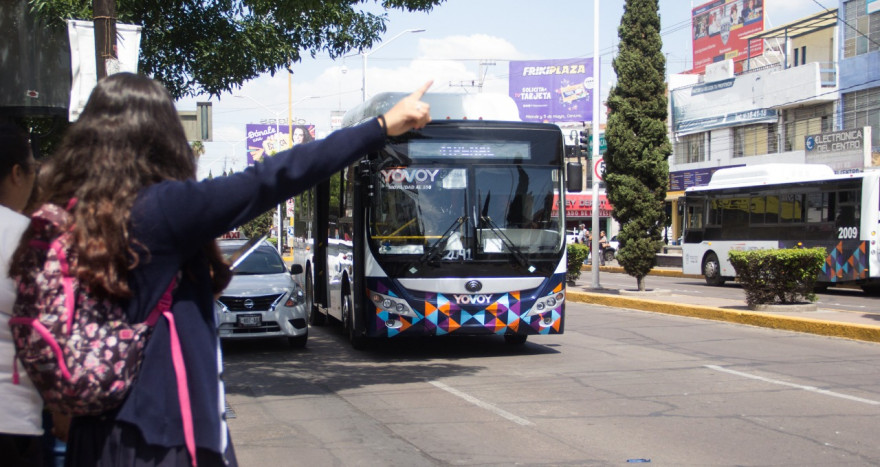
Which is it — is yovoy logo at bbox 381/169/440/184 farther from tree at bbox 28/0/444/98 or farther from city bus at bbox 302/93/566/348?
tree at bbox 28/0/444/98

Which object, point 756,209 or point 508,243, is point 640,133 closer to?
point 756,209

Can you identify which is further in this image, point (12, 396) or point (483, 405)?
point (483, 405)

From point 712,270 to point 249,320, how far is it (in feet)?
62.5

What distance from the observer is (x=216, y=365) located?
2293 millimetres

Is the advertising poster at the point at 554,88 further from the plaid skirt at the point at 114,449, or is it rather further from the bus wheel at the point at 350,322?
the plaid skirt at the point at 114,449

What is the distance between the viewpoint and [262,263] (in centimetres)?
1359

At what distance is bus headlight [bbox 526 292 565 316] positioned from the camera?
443 inches

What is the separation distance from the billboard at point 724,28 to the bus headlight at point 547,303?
129 feet

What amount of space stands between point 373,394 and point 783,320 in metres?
7.73

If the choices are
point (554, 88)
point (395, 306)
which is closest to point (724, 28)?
point (554, 88)

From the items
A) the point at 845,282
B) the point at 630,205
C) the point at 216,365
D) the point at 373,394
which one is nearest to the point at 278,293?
the point at 373,394

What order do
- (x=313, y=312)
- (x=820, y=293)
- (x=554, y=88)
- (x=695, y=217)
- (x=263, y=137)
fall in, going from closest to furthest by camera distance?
1. (x=313, y=312)
2. (x=820, y=293)
3. (x=695, y=217)
4. (x=554, y=88)
5. (x=263, y=137)

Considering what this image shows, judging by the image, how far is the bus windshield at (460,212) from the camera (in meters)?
11.1

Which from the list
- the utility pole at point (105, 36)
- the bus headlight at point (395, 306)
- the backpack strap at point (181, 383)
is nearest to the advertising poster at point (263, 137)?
the bus headlight at point (395, 306)
